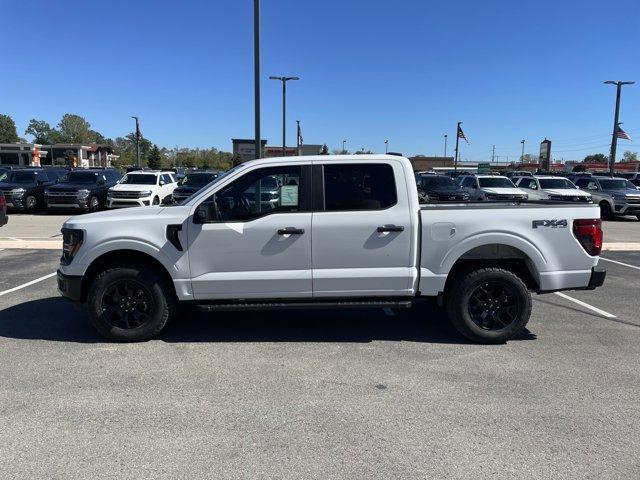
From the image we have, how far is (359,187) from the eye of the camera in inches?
205

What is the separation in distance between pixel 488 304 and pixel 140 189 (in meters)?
16.8

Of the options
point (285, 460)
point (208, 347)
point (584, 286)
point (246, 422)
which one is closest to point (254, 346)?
point (208, 347)

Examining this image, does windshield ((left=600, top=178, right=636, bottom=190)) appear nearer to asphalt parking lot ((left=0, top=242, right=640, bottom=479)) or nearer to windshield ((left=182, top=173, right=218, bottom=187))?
windshield ((left=182, top=173, right=218, bottom=187))

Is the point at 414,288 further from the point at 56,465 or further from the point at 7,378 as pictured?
the point at 7,378

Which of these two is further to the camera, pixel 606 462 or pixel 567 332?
pixel 567 332

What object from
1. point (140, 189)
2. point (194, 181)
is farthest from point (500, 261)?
point (194, 181)

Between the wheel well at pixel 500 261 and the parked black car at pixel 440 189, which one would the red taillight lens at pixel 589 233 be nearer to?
the wheel well at pixel 500 261

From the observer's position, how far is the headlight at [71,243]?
16.8 ft

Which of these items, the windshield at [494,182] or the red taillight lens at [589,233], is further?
the windshield at [494,182]

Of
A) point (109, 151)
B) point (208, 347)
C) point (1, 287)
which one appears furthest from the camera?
point (109, 151)

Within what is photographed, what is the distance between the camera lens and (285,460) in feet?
10.4

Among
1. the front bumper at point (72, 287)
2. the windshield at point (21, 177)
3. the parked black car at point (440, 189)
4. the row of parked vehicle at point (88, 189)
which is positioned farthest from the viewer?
the windshield at point (21, 177)

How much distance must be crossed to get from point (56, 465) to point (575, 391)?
12.5 ft

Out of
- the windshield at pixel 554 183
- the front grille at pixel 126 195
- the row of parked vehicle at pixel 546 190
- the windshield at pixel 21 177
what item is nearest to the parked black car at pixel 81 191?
the windshield at pixel 21 177
